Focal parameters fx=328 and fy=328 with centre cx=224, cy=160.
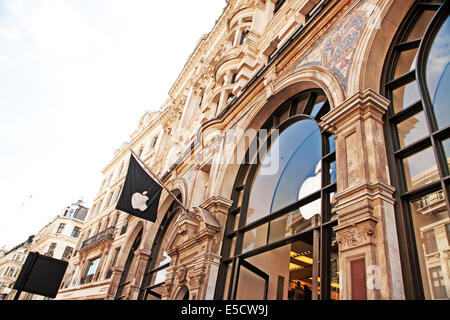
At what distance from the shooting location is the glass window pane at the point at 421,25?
696cm

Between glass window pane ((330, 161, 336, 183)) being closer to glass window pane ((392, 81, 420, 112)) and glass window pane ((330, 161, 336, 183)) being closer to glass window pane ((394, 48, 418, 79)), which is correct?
glass window pane ((392, 81, 420, 112))

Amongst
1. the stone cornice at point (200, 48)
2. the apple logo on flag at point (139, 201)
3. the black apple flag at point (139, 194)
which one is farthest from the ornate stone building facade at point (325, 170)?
the stone cornice at point (200, 48)

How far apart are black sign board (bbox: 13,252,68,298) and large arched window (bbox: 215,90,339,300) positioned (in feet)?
15.0

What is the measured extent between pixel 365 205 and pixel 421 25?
450cm

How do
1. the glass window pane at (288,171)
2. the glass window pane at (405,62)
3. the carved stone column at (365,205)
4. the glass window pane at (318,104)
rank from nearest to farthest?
1. the carved stone column at (365,205)
2. the glass window pane at (405,62)
3. the glass window pane at (288,171)
4. the glass window pane at (318,104)

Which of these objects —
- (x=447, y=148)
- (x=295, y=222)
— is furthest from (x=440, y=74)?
(x=295, y=222)

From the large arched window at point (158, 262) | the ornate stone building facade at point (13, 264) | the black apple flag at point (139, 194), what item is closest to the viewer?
the black apple flag at point (139, 194)

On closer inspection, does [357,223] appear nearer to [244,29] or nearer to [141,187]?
[141,187]

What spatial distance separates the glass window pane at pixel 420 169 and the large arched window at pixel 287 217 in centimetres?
166

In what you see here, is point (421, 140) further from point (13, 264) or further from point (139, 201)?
point (13, 264)

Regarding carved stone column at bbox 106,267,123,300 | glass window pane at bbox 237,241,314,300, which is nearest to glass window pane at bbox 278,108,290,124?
glass window pane at bbox 237,241,314,300

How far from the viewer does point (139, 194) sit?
39.7 ft

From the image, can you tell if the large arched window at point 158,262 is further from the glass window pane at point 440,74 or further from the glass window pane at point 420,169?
the glass window pane at point 440,74

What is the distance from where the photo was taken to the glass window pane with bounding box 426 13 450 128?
18.8 feet
